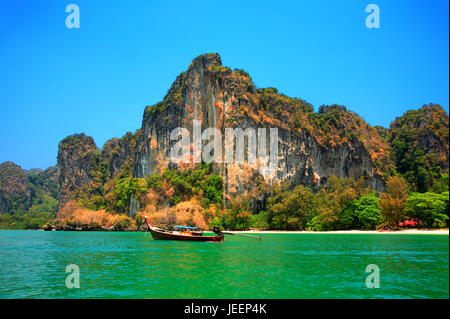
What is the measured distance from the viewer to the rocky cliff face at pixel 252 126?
75312 mm

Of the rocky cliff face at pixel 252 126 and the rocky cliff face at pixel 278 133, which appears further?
the rocky cliff face at pixel 252 126

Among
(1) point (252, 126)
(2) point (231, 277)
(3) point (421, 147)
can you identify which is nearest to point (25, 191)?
(1) point (252, 126)

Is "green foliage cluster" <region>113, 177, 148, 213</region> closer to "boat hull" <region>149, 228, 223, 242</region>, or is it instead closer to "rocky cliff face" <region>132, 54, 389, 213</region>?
"rocky cliff face" <region>132, 54, 389, 213</region>

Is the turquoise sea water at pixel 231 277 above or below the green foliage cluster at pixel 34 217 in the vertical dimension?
above

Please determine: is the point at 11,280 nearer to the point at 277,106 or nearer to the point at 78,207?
the point at 277,106

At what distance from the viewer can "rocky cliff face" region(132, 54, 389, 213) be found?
7531cm

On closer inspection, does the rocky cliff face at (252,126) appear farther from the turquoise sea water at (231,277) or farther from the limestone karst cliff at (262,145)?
the turquoise sea water at (231,277)

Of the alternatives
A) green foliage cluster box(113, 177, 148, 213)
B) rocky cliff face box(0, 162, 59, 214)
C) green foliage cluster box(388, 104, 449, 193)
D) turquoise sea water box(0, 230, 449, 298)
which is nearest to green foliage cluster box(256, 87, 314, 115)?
green foliage cluster box(388, 104, 449, 193)

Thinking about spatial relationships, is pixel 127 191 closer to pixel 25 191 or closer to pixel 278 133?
pixel 278 133

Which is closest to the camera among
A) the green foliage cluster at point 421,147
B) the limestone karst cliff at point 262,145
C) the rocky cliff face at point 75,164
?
the limestone karst cliff at point 262,145

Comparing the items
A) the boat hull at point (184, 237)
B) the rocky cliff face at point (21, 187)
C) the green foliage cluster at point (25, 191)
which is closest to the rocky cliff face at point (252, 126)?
the boat hull at point (184, 237)
